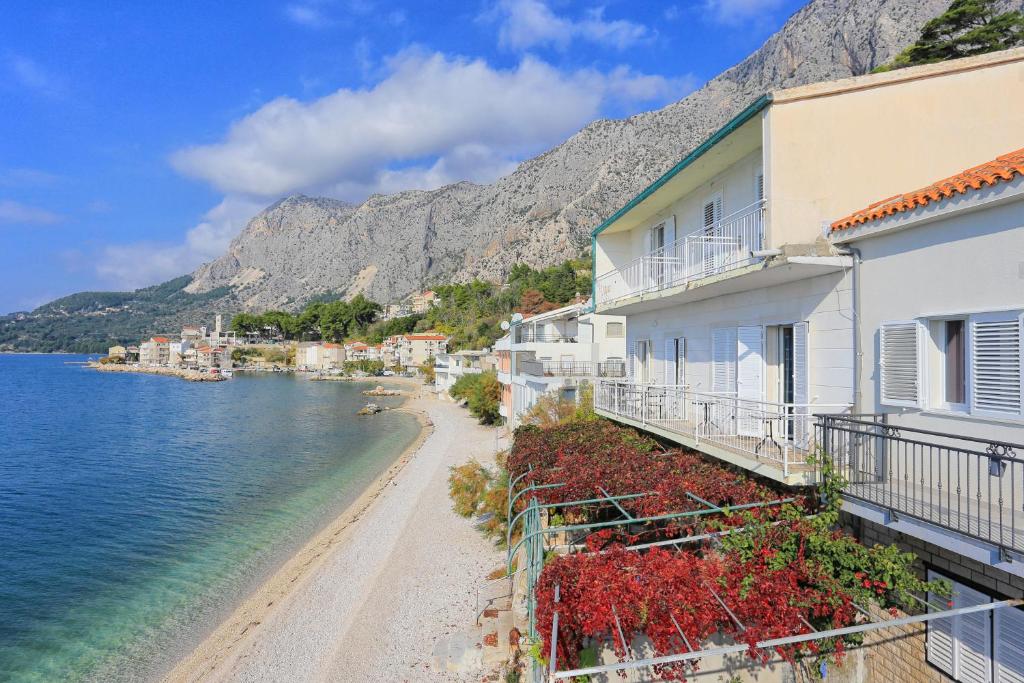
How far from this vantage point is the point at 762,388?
1105cm

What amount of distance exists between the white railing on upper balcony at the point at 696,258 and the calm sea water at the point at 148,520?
49.1ft

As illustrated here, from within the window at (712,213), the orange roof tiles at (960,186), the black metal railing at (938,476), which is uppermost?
the window at (712,213)

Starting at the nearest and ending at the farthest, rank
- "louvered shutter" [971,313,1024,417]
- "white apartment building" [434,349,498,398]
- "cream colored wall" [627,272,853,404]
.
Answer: "louvered shutter" [971,313,1024,417], "cream colored wall" [627,272,853,404], "white apartment building" [434,349,498,398]

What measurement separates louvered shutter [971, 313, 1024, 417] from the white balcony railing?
1.84m

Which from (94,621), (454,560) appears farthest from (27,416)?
(454,560)

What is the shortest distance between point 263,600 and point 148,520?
1171 cm

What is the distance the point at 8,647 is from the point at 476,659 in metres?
12.7

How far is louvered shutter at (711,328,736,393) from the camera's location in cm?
1204

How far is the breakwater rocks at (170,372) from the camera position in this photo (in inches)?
4966

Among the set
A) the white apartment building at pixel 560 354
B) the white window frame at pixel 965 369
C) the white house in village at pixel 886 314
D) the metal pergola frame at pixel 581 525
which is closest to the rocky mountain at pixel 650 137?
the white apartment building at pixel 560 354

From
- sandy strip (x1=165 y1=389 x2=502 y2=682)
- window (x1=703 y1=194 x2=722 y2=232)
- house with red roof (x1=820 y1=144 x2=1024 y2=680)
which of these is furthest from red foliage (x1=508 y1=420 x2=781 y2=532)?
window (x1=703 y1=194 x2=722 y2=232)

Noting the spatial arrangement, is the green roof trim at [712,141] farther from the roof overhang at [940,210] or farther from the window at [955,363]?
the window at [955,363]

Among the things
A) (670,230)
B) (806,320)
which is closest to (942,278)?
(806,320)

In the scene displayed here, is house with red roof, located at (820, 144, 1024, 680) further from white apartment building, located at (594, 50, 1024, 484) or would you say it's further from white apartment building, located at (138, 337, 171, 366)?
white apartment building, located at (138, 337, 171, 366)
